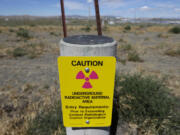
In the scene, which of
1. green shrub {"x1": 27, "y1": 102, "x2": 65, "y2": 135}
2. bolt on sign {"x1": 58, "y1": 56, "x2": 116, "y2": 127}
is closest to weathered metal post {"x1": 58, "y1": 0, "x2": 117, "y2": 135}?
bolt on sign {"x1": 58, "y1": 56, "x2": 116, "y2": 127}

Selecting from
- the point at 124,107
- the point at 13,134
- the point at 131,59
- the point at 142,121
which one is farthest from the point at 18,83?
the point at 131,59

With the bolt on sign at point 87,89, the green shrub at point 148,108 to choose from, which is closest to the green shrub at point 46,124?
the bolt on sign at point 87,89

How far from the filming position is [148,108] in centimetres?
235

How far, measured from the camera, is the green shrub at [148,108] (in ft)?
7.23

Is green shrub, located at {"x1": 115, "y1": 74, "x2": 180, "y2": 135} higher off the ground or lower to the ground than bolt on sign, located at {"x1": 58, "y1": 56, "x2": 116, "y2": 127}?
lower

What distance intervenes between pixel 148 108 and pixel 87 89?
140cm

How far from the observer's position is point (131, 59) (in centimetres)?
753

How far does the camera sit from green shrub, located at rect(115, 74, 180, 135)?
2203 mm

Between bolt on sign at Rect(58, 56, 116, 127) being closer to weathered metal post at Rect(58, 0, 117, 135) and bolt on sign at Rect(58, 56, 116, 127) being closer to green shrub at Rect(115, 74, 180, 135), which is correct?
weathered metal post at Rect(58, 0, 117, 135)

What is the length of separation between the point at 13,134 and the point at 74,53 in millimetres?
1748

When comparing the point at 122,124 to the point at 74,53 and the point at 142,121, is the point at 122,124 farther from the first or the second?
the point at 74,53

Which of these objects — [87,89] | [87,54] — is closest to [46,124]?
[87,89]

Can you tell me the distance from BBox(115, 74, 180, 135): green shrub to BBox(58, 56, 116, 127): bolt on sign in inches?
36.2

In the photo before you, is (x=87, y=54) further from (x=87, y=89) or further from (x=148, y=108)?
(x=148, y=108)
